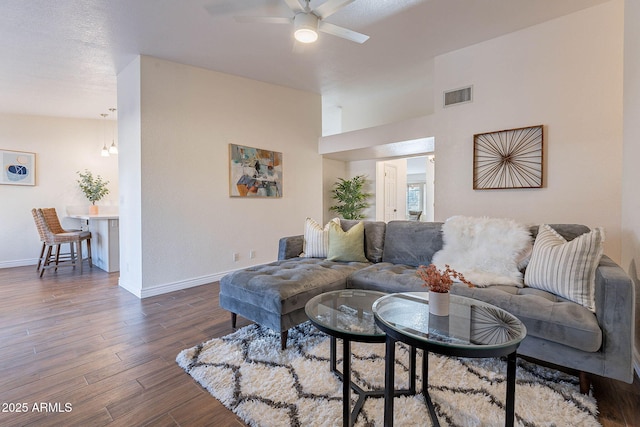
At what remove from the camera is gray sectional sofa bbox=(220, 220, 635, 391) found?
5.05 ft

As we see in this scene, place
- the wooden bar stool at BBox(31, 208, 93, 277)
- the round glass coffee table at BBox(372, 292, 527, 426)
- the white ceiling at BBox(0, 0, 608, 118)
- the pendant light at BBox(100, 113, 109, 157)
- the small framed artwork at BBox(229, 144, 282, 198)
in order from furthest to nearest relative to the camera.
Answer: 1. the pendant light at BBox(100, 113, 109, 157)
2. the wooden bar stool at BBox(31, 208, 93, 277)
3. the small framed artwork at BBox(229, 144, 282, 198)
4. the white ceiling at BBox(0, 0, 608, 118)
5. the round glass coffee table at BBox(372, 292, 527, 426)

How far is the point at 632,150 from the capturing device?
200 cm

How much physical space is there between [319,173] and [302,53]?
2.16 m

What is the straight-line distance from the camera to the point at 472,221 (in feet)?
8.54

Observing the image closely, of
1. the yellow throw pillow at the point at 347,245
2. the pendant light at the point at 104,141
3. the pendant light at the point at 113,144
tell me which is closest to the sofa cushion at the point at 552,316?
the yellow throw pillow at the point at 347,245

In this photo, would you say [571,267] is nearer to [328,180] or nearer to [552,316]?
[552,316]

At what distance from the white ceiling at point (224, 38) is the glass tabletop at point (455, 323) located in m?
2.57

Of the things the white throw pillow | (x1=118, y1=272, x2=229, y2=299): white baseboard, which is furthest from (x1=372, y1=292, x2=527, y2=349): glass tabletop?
(x1=118, y1=272, x2=229, y2=299): white baseboard

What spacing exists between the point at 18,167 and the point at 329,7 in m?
5.95

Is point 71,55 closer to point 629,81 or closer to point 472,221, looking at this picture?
point 472,221

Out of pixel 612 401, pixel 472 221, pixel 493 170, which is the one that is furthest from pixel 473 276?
pixel 493 170

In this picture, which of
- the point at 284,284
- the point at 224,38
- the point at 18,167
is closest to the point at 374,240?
the point at 284,284

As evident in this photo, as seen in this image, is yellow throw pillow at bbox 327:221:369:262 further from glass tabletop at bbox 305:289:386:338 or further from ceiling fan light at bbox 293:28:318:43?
ceiling fan light at bbox 293:28:318:43

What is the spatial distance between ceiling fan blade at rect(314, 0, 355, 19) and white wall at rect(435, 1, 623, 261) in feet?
6.69
